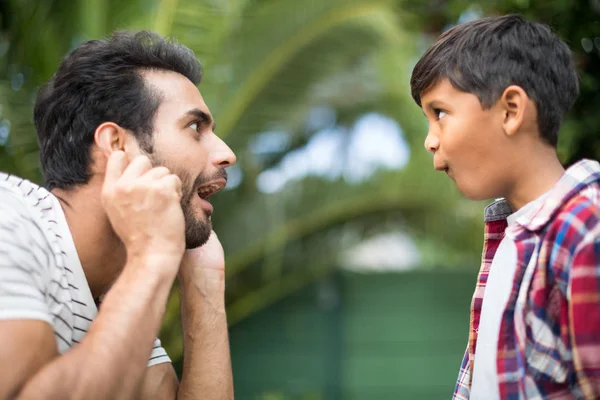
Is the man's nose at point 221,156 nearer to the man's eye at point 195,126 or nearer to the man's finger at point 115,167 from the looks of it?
the man's eye at point 195,126

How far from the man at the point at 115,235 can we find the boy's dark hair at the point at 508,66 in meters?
0.80

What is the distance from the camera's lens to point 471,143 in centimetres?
188

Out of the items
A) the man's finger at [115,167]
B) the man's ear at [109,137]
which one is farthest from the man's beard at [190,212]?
the man's finger at [115,167]

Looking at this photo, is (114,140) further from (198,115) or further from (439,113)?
(439,113)

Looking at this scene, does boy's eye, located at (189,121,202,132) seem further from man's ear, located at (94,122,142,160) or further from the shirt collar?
the shirt collar

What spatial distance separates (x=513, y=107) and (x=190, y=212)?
1.03 meters

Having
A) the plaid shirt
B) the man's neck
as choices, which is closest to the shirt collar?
the plaid shirt

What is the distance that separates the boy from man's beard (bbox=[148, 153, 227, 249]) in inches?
30.3

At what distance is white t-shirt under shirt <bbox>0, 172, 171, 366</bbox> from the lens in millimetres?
1695

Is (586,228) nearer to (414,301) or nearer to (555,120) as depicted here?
(555,120)

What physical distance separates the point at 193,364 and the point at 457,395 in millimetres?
866

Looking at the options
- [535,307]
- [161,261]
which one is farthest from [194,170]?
[535,307]

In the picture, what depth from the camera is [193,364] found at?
2.38 m

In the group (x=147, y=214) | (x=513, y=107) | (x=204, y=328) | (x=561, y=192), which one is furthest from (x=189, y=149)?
(x=561, y=192)
